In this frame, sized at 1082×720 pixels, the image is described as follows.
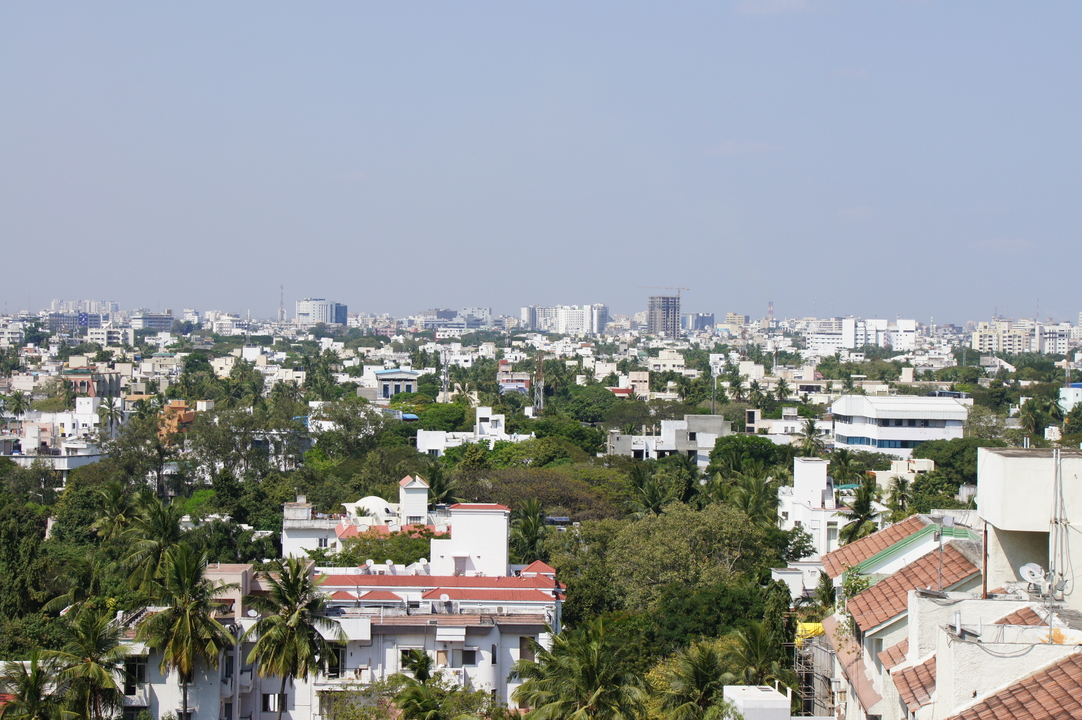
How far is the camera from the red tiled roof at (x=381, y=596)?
20.2m

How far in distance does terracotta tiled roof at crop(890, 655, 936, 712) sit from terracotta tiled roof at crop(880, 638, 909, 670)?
50 centimetres

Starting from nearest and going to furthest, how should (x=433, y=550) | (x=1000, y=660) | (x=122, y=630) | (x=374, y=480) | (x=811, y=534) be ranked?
(x=1000, y=660) → (x=122, y=630) → (x=433, y=550) → (x=811, y=534) → (x=374, y=480)

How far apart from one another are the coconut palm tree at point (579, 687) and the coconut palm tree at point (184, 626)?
483 cm

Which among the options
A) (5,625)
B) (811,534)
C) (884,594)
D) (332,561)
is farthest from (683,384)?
(884,594)

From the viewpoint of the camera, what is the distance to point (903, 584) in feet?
40.5

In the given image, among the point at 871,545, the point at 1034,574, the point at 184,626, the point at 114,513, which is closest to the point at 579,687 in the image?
the point at 871,545

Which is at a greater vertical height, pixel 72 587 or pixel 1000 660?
pixel 1000 660

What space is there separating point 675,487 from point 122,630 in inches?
884

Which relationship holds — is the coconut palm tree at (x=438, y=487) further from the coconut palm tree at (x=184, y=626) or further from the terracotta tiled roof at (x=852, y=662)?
the terracotta tiled roof at (x=852, y=662)

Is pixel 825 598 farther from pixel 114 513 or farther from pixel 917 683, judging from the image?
pixel 114 513

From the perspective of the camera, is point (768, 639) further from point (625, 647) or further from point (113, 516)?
point (113, 516)

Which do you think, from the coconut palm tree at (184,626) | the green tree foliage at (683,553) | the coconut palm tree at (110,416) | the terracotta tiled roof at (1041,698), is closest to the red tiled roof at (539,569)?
the green tree foliage at (683,553)

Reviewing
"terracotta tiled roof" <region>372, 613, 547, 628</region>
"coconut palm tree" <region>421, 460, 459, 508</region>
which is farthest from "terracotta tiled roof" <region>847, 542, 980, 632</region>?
"coconut palm tree" <region>421, 460, 459, 508</region>

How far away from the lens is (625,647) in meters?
19.6
